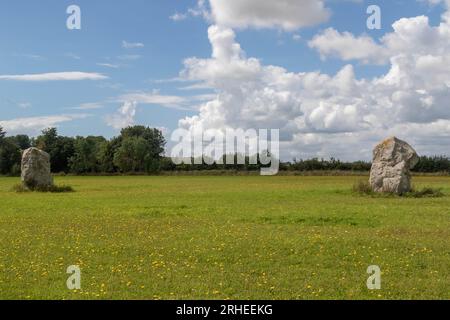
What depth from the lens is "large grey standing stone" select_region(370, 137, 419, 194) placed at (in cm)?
3906

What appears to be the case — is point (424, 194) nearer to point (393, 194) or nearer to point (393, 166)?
point (393, 194)

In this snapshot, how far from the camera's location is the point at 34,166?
48062 millimetres

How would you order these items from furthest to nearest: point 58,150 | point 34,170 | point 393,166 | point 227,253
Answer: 1. point 58,150
2. point 34,170
3. point 393,166
4. point 227,253

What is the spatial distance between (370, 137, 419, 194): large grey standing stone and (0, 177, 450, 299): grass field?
1193 cm

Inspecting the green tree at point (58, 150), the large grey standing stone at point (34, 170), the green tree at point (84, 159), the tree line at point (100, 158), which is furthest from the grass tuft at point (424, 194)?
the green tree at point (58, 150)

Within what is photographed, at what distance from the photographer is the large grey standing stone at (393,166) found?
128 ft

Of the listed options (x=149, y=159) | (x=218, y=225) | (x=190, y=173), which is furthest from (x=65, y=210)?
(x=149, y=159)

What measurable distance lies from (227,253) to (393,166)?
89.6ft

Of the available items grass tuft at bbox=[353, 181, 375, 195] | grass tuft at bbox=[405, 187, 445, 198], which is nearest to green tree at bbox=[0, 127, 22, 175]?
grass tuft at bbox=[353, 181, 375, 195]

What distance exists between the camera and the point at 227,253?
15.6 meters

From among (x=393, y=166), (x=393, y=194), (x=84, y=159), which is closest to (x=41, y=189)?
(x=393, y=194)

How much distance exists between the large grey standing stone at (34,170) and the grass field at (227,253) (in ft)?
69.4

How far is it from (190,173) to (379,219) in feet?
311

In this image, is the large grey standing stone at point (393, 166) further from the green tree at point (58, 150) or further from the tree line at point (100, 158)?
the green tree at point (58, 150)
